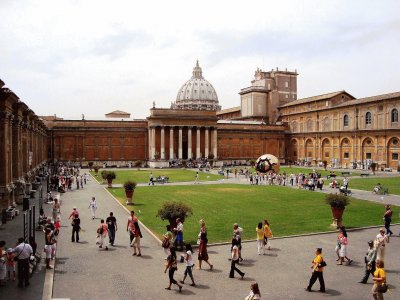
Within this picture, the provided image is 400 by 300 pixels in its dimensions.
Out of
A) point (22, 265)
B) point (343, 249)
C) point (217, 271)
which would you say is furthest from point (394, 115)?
point (22, 265)

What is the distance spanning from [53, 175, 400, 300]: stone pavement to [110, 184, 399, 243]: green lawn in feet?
4.22

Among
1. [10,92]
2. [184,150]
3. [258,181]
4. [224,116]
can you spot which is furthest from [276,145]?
[10,92]

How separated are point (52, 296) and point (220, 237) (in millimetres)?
7740

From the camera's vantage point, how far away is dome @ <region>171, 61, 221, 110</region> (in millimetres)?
122875

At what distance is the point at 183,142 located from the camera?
7594 cm

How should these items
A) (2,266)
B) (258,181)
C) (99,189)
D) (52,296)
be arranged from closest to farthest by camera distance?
(52,296), (2,266), (99,189), (258,181)

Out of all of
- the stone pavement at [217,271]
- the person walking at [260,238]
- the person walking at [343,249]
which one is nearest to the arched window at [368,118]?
the stone pavement at [217,271]

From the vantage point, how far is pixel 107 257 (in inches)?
555

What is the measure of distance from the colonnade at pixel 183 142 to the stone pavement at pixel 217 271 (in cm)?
5435

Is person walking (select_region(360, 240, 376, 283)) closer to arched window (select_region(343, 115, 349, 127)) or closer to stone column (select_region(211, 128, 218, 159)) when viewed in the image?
arched window (select_region(343, 115, 349, 127))

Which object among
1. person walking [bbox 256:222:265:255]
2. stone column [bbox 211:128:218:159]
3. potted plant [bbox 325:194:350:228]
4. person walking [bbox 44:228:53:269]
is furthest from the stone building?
A: stone column [bbox 211:128:218:159]

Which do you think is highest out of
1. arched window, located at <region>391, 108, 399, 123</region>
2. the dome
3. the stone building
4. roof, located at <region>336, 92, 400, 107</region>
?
the dome

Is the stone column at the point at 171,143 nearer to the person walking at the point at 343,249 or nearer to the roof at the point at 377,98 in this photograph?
the roof at the point at 377,98

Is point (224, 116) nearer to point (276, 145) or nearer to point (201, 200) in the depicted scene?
point (276, 145)
